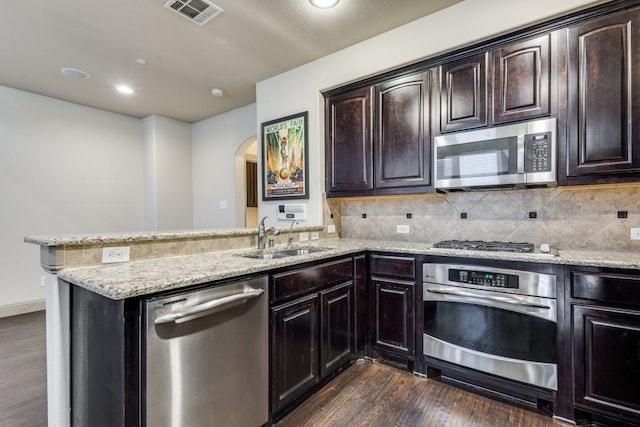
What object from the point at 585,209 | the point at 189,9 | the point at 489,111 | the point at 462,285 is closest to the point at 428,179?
the point at 489,111

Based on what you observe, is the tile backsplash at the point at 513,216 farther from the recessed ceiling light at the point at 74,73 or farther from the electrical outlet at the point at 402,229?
the recessed ceiling light at the point at 74,73

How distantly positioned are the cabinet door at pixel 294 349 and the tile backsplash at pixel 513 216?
1.40 metres

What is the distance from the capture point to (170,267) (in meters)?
1.60

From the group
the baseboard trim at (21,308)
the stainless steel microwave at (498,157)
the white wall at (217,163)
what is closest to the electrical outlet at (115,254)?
the stainless steel microwave at (498,157)

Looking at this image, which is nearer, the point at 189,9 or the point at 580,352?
the point at 580,352

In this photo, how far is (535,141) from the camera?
209 centimetres

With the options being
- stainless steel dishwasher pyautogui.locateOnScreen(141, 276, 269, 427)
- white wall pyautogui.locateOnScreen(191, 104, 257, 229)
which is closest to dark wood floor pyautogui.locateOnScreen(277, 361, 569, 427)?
stainless steel dishwasher pyautogui.locateOnScreen(141, 276, 269, 427)

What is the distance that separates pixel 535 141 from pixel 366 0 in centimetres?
157

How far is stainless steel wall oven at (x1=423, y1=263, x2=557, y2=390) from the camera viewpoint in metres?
1.88

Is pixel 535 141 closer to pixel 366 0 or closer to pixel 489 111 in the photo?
pixel 489 111

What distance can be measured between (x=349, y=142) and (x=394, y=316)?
164 cm

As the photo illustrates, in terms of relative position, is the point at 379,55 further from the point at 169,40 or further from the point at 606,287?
the point at 606,287

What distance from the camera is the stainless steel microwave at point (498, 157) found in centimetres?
206

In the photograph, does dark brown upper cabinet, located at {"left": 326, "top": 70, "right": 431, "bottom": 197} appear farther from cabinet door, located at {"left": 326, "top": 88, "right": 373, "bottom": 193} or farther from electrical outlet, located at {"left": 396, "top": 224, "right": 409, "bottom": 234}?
electrical outlet, located at {"left": 396, "top": 224, "right": 409, "bottom": 234}
